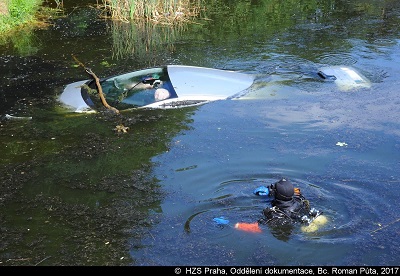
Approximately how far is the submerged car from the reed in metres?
6.19

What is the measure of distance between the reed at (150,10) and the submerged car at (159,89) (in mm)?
6191

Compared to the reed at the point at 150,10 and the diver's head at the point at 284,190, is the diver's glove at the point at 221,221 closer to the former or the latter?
the diver's head at the point at 284,190

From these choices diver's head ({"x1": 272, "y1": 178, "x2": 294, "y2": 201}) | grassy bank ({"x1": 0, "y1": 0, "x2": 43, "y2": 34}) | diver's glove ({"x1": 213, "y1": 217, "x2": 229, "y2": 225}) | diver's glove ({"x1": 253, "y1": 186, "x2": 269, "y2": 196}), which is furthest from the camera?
grassy bank ({"x1": 0, "y1": 0, "x2": 43, "y2": 34})

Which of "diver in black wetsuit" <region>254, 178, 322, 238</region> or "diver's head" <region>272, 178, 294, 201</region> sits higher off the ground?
"diver's head" <region>272, 178, 294, 201</region>

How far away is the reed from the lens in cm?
1562

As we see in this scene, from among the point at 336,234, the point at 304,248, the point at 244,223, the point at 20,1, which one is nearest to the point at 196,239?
the point at 244,223

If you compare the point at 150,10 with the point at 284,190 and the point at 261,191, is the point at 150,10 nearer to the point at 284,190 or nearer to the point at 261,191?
the point at 261,191

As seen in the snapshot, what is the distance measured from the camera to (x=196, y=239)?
593 cm

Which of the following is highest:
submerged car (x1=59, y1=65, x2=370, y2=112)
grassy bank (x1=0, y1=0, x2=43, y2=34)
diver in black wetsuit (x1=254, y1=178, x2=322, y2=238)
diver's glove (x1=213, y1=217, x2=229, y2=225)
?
grassy bank (x1=0, y1=0, x2=43, y2=34)

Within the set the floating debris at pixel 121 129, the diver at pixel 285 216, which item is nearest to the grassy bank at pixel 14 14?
the floating debris at pixel 121 129

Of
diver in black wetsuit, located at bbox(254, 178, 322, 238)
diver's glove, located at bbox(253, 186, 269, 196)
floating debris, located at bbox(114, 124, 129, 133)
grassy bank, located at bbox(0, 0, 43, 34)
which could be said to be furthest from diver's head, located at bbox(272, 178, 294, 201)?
grassy bank, located at bbox(0, 0, 43, 34)

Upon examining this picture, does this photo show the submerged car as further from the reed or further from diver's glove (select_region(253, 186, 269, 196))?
the reed

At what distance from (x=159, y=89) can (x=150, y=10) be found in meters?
7.37

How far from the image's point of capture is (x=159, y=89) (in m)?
9.05
